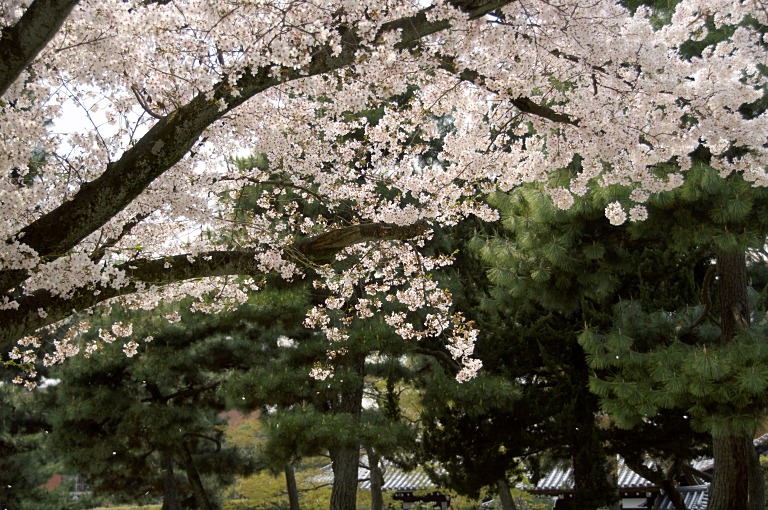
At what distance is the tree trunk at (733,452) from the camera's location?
733 centimetres

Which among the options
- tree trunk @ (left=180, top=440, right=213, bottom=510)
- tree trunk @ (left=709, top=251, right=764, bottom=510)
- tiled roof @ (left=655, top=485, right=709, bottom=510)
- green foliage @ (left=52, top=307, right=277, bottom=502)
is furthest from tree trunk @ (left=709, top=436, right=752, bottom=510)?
tree trunk @ (left=180, top=440, right=213, bottom=510)

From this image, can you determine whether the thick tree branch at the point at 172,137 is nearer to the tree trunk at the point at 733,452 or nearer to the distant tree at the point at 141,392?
the tree trunk at the point at 733,452

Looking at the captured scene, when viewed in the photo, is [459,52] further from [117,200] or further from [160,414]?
[160,414]

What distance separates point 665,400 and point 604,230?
78.9 inches

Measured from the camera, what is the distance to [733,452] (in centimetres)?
741

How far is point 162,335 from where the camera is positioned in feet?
33.2

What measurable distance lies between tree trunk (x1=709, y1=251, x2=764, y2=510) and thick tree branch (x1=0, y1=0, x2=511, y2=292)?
5.69 m

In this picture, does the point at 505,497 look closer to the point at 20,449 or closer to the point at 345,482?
the point at 345,482

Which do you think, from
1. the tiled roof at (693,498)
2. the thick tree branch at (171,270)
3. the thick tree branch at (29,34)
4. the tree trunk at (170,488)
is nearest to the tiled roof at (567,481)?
the tiled roof at (693,498)

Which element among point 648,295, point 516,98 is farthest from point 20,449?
point 516,98

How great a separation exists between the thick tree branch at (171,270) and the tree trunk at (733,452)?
15.3 ft

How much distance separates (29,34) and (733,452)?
24.7ft

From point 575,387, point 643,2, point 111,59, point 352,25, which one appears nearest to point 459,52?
point 352,25

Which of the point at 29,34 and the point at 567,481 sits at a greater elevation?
the point at 567,481
